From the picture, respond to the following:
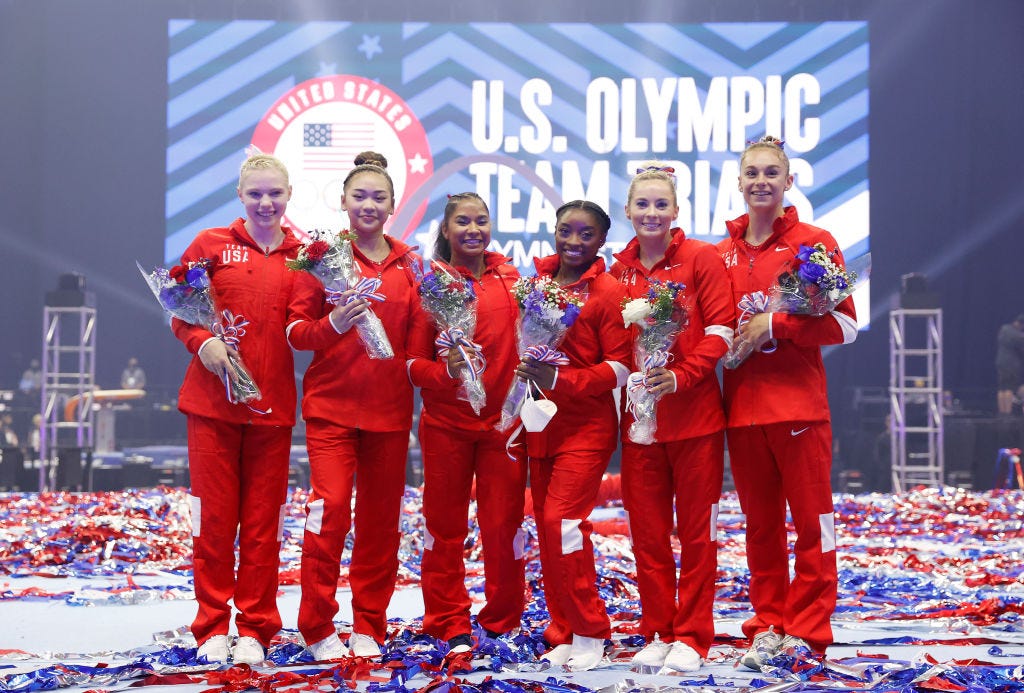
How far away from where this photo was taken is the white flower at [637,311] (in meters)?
3.25

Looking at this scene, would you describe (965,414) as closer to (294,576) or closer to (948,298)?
(948,298)

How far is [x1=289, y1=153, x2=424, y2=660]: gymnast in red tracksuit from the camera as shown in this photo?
11.4 feet

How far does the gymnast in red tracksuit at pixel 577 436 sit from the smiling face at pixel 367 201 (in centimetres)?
60

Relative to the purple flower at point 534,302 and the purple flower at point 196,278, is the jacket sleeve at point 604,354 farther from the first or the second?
the purple flower at point 196,278

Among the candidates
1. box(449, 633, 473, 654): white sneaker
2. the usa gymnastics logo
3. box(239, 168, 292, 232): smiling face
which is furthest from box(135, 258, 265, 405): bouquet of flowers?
the usa gymnastics logo

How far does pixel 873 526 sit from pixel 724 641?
12.9 feet

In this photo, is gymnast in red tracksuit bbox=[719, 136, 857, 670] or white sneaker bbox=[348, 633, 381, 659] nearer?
gymnast in red tracksuit bbox=[719, 136, 857, 670]

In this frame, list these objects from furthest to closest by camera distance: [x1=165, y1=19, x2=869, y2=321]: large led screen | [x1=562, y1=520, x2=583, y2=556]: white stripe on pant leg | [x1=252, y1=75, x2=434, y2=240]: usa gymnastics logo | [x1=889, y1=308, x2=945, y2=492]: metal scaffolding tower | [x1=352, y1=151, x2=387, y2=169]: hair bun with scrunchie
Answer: [x1=165, y1=19, x2=869, y2=321]: large led screen
[x1=252, y1=75, x2=434, y2=240]: usa gymnastics logo
[x1=889, y1=308, x2=945, y2=492]: metal scaffolding tower
[x1=352, y1=151, x2=387, y2=169]: hair bun with scrunchie
[x1=562, y1=520, x2=583, y2=556]: white stripe on pant leg

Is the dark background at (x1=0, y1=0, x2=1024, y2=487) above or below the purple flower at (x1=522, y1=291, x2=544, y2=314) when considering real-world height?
above

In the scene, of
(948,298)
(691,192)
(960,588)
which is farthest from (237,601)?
(948,298)

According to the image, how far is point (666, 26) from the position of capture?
11.2 m

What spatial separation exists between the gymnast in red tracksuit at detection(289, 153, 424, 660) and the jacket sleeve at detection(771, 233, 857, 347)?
1230mm

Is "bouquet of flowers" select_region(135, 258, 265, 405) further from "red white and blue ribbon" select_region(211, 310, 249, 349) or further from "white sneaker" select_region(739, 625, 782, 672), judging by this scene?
"white sneaker" select_region(739, 625, 782, 672)

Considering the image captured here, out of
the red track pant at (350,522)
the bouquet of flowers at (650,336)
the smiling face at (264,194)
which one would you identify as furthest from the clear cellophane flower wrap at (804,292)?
the smiling face at (264,194)
